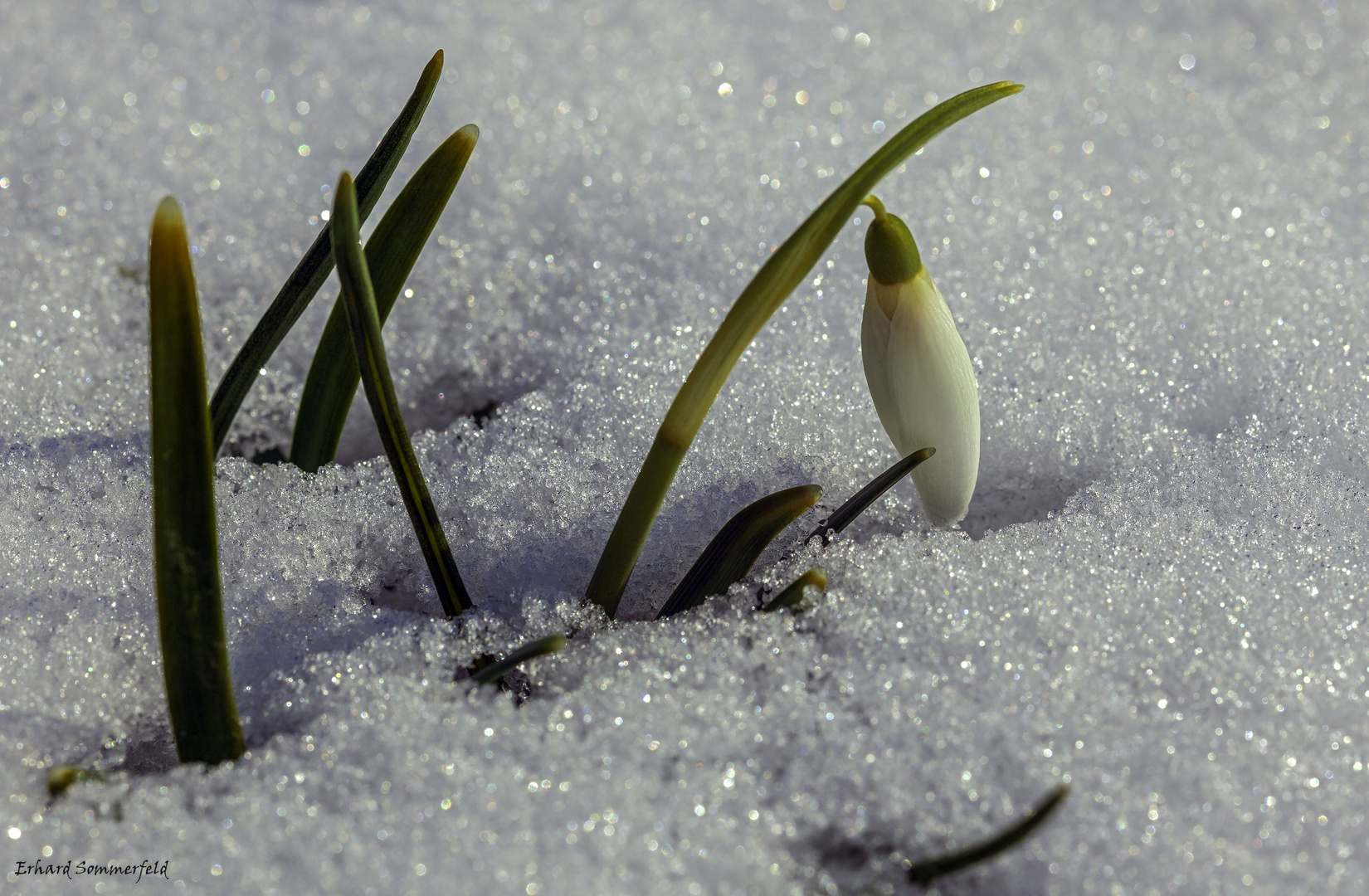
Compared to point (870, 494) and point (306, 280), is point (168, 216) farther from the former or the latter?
point (870, 494)

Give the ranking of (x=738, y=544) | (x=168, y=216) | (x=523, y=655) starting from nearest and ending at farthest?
(x=168, y=216) → (x=523, y=655) → (x=738, y=544)

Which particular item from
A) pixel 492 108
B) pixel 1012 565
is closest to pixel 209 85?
pixel 492 108

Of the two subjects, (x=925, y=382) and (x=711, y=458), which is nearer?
(x=925, y=382)

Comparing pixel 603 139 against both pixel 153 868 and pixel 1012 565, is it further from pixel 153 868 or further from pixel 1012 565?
pixel 153 868

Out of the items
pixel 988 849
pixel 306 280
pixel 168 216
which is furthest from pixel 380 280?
pixel 988 849

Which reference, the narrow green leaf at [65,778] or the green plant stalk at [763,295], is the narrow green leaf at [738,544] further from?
the narrow green leaf at [65,778]

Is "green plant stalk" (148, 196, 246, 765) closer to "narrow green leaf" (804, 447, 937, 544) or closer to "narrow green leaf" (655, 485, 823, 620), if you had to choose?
"narrow green leaf" (655, 485, 823, 620)

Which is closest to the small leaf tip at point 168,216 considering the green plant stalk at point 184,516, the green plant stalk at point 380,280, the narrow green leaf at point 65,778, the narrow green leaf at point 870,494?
the green plant stalk at point 184,516
